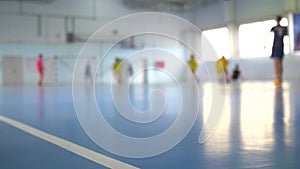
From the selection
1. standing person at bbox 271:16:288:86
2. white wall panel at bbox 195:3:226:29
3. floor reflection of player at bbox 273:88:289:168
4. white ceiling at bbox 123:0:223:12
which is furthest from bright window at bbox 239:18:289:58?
floor reflection of player at bbox 273:88:289:168

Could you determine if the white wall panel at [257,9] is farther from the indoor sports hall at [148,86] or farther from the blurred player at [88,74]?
the blurred player at [88,74]

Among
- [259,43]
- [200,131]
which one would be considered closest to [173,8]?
[259,43]

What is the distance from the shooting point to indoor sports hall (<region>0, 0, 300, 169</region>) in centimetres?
186

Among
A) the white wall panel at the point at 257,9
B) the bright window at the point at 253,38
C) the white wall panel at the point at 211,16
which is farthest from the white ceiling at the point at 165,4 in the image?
the bright window at the point at 253,38

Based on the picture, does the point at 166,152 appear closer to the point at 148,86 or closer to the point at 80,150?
the point at 80,150

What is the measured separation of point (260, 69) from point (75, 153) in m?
22.2

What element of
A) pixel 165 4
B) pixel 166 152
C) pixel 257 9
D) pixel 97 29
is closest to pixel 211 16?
pixel 165 4

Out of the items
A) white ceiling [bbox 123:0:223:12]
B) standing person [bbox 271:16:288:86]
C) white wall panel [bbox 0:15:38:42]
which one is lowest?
standing person [bbox 271:16:288:86]

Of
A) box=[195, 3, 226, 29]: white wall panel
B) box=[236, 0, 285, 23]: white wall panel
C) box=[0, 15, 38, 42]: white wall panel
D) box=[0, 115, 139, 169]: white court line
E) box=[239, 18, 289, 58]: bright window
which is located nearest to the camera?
box=[0, 115, 139, 169]: white court line

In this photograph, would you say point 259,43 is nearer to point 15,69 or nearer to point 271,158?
point 15,69

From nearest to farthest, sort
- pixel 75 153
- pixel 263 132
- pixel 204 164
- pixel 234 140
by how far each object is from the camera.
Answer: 1. pixel 204 164
2. pixel 75 153
3. pixel 234 140
4. pixel 263 132

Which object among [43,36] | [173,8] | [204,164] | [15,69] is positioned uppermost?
[173,8]

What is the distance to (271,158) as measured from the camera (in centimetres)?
165

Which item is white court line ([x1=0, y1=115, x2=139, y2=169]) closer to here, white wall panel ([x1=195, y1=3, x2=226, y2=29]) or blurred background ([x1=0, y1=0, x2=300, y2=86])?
blurred background ([x1=0, y1=0, x2=300, y2=86])
